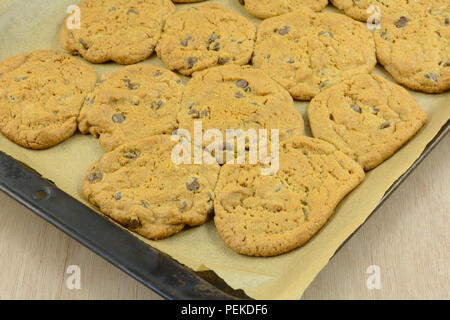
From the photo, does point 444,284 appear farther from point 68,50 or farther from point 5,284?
point 68,50

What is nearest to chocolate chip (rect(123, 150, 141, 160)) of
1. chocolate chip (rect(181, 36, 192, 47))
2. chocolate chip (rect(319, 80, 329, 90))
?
chocolate chip (rect(181, 36, 192, 47))

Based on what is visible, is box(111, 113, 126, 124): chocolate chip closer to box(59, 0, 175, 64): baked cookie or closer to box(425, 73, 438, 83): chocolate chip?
box(59, 0, 175, 64): baked cookie

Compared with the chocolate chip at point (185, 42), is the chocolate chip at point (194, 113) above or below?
below

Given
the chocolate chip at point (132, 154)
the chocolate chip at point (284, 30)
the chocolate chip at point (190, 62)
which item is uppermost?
the chocolate chip at point (284, 30)

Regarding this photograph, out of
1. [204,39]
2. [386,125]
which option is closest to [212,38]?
[204,39]

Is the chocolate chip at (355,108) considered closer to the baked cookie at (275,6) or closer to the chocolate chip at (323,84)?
A: the chocolate chip at (323,84)

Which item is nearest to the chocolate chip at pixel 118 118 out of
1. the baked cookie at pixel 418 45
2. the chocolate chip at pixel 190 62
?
the chocolate chip at pixel 190 62
